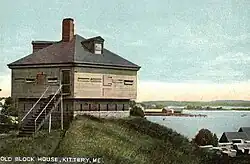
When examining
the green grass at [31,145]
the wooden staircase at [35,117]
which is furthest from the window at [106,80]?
the green grass at [31,145]

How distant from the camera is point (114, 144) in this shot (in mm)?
4934

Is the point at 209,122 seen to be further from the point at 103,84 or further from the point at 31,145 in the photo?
the point at 31,145

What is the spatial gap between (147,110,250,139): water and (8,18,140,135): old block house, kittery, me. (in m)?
0.56

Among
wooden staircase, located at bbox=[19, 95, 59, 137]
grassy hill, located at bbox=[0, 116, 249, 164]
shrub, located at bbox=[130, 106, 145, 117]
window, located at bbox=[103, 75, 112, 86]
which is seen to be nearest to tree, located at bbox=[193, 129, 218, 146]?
grassy hill, located at bbox=[0, 116, 249, 164]

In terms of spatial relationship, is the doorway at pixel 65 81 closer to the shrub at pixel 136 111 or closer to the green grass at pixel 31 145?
the green grass at pixel 31 145

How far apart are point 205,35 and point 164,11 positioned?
49cm

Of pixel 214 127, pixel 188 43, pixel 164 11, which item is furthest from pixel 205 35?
pixel 214 127

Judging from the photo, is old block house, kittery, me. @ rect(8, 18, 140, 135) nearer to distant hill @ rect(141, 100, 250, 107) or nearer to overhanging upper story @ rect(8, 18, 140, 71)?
overhanging upper story @ rect(8, 18, 140, 71)

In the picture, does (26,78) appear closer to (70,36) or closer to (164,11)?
(70,36)

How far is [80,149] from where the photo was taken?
4621mm

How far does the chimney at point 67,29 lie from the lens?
5.11 m

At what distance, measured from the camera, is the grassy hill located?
183 inches

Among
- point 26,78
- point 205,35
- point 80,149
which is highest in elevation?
point 205,35

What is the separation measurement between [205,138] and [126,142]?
902 millimetres
